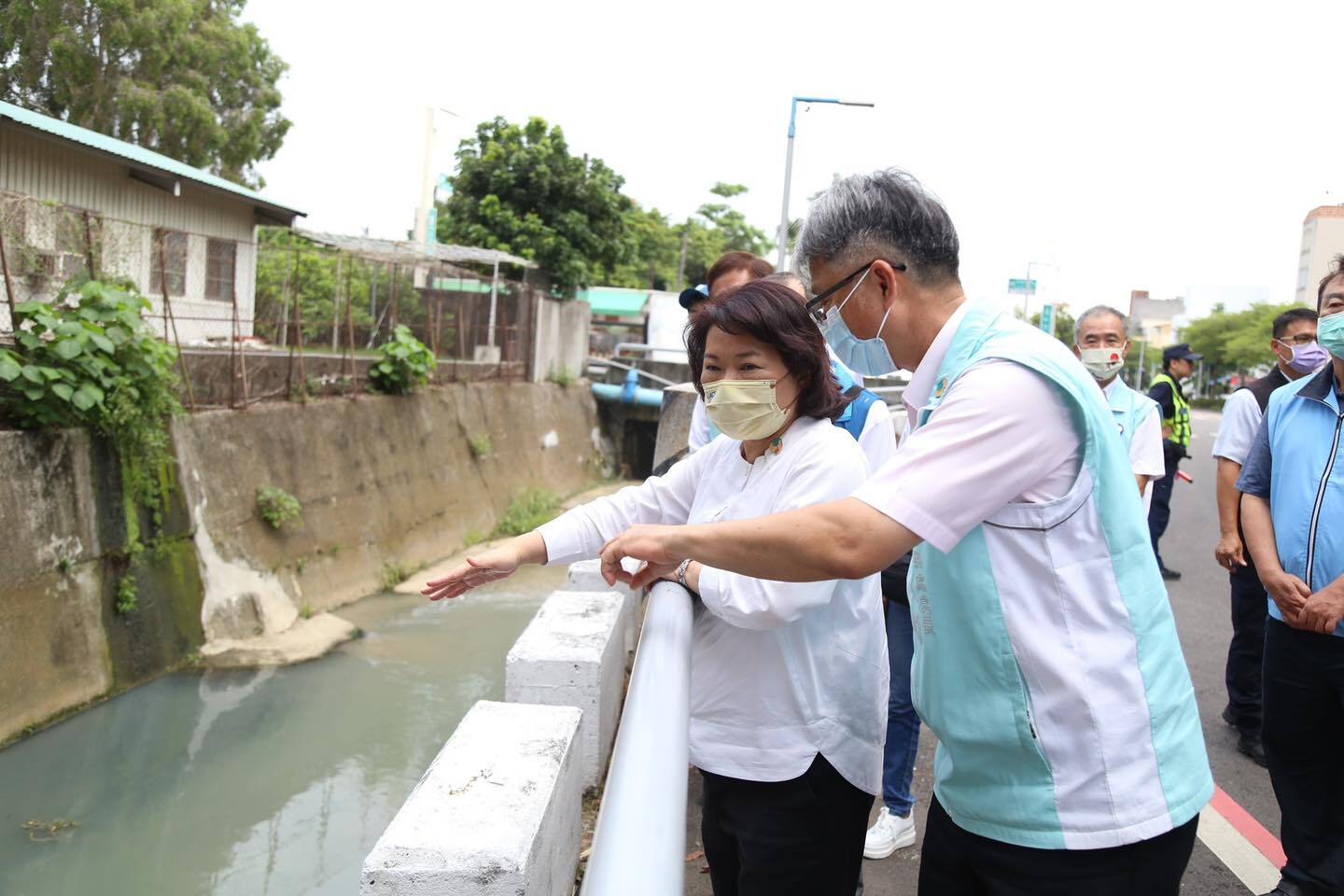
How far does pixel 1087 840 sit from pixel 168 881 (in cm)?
444

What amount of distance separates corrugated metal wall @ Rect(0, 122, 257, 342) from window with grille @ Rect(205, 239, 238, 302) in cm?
18

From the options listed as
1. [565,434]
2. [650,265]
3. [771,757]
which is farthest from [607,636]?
Answer: [650,265]

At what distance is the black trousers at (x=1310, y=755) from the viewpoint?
2.70m

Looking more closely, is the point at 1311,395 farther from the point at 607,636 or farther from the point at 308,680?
the point at 308,680

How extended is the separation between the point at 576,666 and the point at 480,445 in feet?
34.1

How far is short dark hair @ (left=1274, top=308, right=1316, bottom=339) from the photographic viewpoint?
4.43 m

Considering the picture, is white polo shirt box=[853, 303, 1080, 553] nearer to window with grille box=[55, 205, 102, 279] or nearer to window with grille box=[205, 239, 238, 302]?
window with grille box=[55, 205, 102, 279]

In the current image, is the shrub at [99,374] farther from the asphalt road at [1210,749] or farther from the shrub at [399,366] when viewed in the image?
the asphalt road at [1210,749]

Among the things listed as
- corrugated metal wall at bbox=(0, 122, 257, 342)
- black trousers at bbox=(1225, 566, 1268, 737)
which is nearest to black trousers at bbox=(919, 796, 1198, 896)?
black trousers at bbox=(1225, 566, 1268, 737)

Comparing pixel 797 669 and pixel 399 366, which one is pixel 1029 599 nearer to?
pixel 797 669

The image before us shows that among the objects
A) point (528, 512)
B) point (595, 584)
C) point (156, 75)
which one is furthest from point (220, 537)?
point (156, 75)

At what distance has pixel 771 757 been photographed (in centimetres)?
191

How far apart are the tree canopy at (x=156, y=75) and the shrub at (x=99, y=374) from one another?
7462 millimetres

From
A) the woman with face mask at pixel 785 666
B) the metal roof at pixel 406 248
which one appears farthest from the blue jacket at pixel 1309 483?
the metal roof at pixel 406 248
